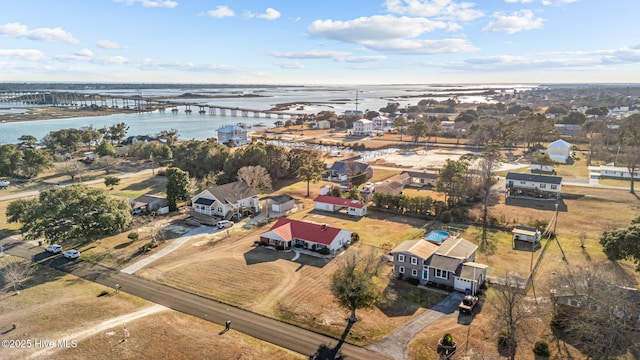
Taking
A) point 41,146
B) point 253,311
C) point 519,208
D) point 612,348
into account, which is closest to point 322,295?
point 253,311

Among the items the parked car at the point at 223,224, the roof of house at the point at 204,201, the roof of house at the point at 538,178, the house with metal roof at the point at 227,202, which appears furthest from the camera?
the roof of house at the point at 538,178

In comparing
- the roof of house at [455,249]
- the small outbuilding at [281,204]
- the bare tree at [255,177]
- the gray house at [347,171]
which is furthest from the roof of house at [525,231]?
the bare tree at [255,177]

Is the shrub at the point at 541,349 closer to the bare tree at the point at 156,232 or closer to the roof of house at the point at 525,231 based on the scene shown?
the roof of house at the point at 525,231

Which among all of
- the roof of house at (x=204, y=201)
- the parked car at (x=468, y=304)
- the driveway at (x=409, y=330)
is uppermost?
the roof of house at (x=204, y=201)

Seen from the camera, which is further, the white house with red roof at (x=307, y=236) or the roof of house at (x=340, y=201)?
the roof of house at (x=340, y=201)

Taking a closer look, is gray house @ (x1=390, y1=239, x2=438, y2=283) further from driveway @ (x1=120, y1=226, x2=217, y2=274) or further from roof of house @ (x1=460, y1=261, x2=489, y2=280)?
driveway @ (x1=120, y1=226, x2=217, y2=274)

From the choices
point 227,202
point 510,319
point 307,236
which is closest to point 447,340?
Result: point 510,319

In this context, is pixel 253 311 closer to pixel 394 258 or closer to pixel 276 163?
pixel 394 258
